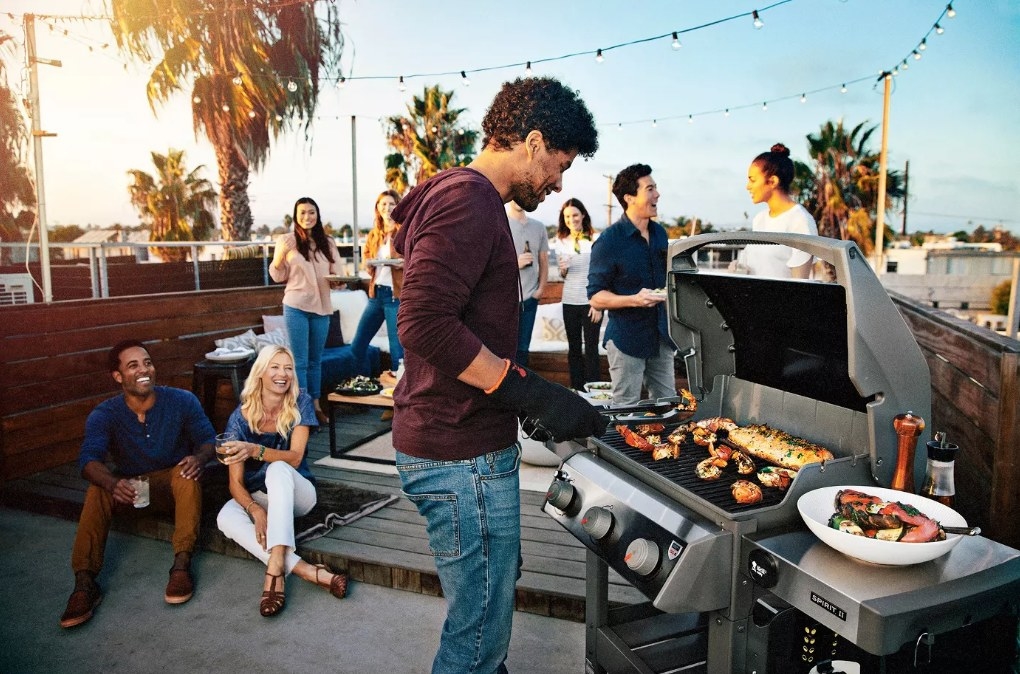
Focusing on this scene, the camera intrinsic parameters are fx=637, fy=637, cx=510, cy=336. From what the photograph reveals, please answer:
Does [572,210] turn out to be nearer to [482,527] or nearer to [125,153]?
[482,527]

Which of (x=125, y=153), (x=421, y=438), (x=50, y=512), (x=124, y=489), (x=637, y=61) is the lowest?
(x=50, y=512)

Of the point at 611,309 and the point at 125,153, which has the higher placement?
the point at 125,153

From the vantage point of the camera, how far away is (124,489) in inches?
108

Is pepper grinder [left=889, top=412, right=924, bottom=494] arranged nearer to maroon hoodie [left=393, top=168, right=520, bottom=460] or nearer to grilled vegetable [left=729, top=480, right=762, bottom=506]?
grilled vegetable [left=729, top=480, right=762, bottom=506]

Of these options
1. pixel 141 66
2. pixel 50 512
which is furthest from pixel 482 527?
pixel 141 66

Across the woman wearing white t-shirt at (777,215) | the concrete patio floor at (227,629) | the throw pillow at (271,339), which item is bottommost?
the concrete patio floor at (227,629)

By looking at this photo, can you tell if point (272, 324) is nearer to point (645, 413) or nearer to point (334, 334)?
point (334, 334)

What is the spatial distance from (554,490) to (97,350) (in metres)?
4.10

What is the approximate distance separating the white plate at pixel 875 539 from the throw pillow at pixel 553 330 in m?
4.84

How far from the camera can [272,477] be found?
9.29 ft

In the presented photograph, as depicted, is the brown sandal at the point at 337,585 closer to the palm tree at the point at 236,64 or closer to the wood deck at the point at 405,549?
the wood deck at the point at 405,549

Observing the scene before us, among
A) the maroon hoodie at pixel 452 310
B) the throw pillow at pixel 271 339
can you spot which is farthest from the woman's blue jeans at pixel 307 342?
the maroon hoodie at pixel 452 310

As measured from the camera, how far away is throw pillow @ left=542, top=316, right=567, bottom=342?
19.9 feet

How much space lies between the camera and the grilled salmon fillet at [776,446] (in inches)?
54.0
